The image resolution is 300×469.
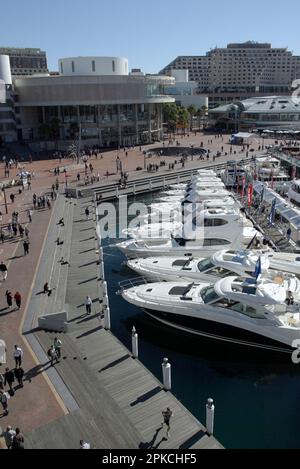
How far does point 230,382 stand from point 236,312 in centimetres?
350

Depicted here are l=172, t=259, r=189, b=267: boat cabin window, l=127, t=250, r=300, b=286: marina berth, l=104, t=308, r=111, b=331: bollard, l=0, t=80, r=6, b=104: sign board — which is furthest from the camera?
l=0, t=80, r=6, b=104: sign board

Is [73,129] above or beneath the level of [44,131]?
above

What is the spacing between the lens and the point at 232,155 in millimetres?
76125

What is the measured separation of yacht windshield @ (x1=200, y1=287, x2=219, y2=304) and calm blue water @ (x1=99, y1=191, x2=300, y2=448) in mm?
2537

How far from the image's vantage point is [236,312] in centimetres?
2159

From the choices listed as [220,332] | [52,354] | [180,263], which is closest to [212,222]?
[180,263]

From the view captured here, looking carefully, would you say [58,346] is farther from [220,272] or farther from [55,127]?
[55,127]

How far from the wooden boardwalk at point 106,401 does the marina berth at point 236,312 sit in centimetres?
376

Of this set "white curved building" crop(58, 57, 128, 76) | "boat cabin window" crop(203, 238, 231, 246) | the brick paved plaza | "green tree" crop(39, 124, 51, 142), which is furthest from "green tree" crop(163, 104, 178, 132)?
"boat cabin window" crop(203, 238, 231, 246)

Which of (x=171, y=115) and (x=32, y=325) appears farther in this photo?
(x=171, y=115)

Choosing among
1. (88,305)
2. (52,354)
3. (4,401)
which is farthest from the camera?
(88,305)

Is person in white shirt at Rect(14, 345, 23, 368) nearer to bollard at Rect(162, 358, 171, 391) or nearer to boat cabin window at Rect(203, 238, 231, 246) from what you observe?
bollard at Rect(162, 358, 171, 391)

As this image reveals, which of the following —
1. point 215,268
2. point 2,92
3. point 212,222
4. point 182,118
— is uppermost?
point 2,92

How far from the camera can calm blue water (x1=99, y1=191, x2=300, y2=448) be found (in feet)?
56.4
